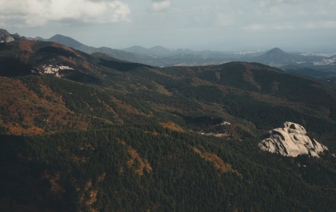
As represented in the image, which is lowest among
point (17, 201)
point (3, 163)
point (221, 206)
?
point (221, 206)

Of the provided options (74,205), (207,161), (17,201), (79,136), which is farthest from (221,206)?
(17,201)

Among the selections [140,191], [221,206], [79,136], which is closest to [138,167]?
[140,191]

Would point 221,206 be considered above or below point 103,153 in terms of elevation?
below

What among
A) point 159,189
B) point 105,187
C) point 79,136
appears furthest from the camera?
point 79,136

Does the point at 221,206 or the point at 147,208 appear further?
the point at 221,206

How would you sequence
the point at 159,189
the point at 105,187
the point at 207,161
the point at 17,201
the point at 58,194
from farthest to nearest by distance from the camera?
the point at 207,161 < the point at 159,189 < the point at 105,187 < the point at 58,194 < the point at 17,201

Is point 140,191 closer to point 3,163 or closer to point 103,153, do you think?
point 103,153

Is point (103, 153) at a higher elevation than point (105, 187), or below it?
higher

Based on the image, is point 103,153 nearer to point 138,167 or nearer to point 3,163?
point 138,167

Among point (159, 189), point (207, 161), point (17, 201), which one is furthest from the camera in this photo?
point (207, 161)
